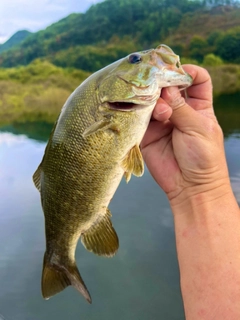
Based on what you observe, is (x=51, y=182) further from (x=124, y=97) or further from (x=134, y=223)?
(x=134, y=223)

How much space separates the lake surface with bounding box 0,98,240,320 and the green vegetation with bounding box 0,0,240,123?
1016cm

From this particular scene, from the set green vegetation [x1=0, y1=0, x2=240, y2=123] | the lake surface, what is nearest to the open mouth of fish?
the lake surface

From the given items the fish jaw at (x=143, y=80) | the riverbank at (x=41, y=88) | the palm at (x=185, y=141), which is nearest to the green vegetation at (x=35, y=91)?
the riverbank at (x=41, y=88)

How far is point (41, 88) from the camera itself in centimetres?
1988

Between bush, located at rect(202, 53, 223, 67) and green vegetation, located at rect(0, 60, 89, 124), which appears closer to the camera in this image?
→ green vegetation, located at rect(0, 60, 89, 124)

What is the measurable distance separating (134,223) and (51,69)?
66.0 ft

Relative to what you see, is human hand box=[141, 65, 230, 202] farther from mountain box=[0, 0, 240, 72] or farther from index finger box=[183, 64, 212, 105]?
mountain box=[0, 0, 240, 72]

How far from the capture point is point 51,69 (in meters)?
23.1

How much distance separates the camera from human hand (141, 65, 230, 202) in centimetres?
145

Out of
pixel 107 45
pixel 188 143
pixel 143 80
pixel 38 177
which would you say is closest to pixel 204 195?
pixel 188 143

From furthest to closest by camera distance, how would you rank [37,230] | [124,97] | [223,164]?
[37,230], [223,164], [124,97]

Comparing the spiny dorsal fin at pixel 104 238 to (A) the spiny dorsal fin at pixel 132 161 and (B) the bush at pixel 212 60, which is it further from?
(B) the bush at pixel 212 60

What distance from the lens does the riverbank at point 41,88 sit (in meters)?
17.1

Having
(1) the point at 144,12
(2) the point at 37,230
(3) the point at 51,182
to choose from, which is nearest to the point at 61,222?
(3) the point at 51,182
